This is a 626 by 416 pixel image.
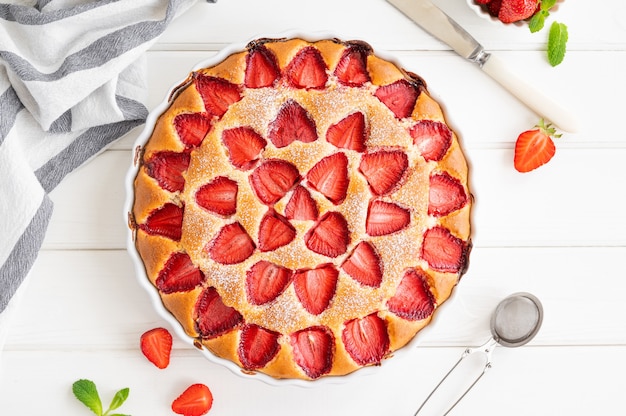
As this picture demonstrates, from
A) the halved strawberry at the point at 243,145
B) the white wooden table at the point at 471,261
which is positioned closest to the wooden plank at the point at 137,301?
the white wooden table at the point at 471,261

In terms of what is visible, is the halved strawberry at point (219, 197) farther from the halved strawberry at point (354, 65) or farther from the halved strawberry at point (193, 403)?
the halved strawberry at point (193, 403)

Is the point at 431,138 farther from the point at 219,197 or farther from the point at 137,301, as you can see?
the point at 137,301

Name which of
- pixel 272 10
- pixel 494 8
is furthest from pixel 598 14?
pixel 272 10

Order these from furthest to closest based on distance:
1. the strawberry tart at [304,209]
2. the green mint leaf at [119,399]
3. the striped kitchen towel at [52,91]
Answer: the green mint leaf at [119,399]
the striped kitchen towel at [52,91]
the strawberry tart at [304,209]

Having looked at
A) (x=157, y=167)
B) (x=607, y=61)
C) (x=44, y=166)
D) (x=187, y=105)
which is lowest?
(x=44, y=166)

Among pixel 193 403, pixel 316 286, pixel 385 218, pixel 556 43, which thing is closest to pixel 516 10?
pixel 556 43

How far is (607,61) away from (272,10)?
0.89m

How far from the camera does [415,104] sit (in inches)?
62.7

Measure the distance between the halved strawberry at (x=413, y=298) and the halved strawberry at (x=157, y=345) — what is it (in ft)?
1.92

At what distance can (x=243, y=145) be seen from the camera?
1.57 meters

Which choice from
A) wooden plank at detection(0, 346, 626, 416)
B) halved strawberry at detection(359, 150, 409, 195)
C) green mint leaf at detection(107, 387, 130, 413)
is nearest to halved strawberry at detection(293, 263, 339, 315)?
halved strawberry at detection(359, 150, 409, 195)

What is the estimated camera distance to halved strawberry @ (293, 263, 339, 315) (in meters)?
1.55

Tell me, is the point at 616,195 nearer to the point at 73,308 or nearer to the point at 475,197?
the point at 475,197

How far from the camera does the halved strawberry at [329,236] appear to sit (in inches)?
60.9
